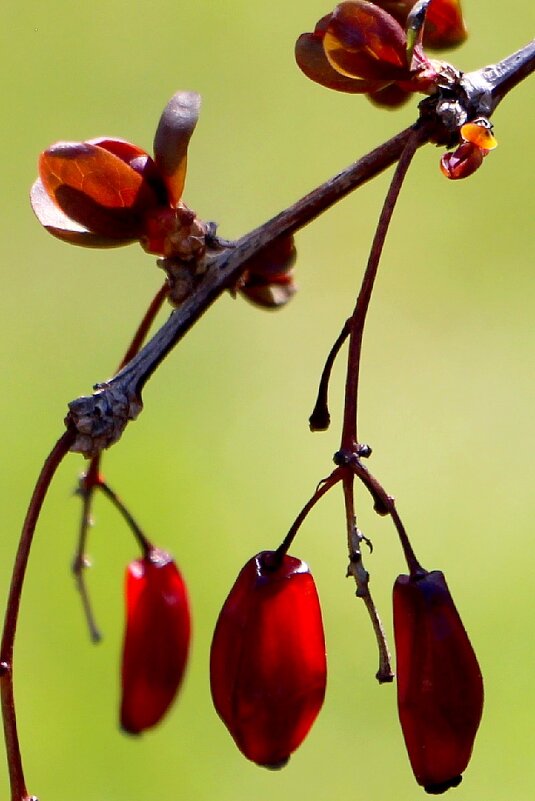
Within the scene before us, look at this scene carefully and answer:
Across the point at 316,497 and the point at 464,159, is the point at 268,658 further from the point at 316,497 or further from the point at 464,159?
the point at 464,159

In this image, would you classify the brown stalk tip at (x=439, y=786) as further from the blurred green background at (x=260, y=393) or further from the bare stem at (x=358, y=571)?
the blurred green background at (x=260, y=393)

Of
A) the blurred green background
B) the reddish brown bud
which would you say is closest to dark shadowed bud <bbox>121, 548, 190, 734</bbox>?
the reddish brown bud

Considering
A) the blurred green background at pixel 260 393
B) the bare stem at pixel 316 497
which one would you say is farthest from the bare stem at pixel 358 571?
the blurred green background at pixel 260 393

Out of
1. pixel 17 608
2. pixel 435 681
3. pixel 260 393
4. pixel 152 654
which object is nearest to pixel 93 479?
pixel 152 654

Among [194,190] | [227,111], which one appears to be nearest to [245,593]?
[194,190]

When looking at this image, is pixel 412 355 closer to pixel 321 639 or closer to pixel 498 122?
pixel 498 122
